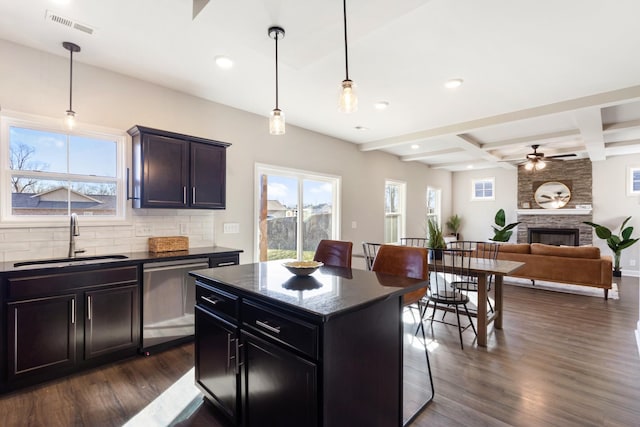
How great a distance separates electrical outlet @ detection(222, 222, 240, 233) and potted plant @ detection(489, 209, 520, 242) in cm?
682

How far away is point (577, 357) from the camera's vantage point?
2865mm

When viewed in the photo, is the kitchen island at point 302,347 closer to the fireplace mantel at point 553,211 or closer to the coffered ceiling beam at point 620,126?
the coffered ceiling beam at point 620,126

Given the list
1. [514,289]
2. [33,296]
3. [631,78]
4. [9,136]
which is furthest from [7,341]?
[514,289]

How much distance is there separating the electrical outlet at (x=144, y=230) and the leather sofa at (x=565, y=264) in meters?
5.52

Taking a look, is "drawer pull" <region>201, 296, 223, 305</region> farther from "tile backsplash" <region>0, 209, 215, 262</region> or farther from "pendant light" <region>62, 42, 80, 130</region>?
"pendant light" <region>62, 42, 80, 130</region>

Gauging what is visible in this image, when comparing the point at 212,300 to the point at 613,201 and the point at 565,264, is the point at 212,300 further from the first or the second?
the point at 613,201

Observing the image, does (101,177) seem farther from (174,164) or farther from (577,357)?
(577,357)

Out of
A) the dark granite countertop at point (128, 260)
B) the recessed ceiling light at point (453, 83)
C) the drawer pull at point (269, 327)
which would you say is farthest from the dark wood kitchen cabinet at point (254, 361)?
the recessed ceiling light at point (453, 83)

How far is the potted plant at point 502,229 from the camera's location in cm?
802

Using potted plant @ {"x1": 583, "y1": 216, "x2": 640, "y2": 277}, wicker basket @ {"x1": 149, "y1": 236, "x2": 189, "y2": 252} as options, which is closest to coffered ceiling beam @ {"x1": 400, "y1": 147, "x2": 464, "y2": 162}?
potted plant @ {"x1": 583, "y1": 216, "x2": 640, "y2": 277}

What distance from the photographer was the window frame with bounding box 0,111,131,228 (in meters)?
2.59

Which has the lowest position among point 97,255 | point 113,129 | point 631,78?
point 97,255

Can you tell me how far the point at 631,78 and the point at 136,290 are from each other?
510 cm

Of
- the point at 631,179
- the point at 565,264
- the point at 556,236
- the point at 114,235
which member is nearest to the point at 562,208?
the point at 556,236
